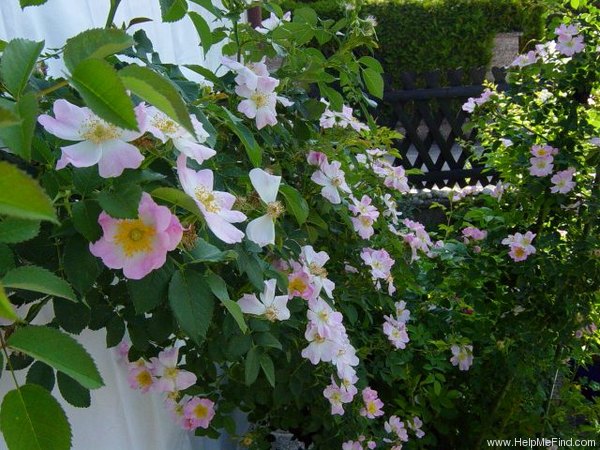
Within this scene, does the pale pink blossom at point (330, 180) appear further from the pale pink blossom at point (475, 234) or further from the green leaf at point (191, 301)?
the pale pink blossom at point (475, 234)

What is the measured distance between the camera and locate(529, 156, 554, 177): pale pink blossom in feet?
5.51

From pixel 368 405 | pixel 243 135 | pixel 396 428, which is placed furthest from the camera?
pixel 396 428

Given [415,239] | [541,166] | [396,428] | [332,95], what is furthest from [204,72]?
[541,166]

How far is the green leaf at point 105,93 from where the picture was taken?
16.0 inches

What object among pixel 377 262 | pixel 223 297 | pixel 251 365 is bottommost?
pixel 377 262

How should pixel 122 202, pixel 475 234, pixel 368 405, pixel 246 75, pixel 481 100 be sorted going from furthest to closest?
pixel 481 100 < pixel 475 234 < pixel 368 405 < pixel 246 75 < pixel 122 202

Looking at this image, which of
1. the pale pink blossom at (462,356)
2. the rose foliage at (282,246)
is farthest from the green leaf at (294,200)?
the pale pink blossom at (462,356)

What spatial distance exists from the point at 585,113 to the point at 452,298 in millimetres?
635

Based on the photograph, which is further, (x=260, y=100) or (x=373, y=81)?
(x=373, y=81)

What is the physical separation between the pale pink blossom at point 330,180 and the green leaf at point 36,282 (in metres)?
0.74

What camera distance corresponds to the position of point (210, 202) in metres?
0.64

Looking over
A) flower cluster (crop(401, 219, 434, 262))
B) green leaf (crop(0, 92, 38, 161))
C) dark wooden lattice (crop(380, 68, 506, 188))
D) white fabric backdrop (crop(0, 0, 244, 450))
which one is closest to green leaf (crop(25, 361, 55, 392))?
white fabric backdrop (crop(0, 0, 244, 450))

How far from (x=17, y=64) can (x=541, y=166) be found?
58.5 inches

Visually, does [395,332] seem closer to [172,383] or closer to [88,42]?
[172,383]
